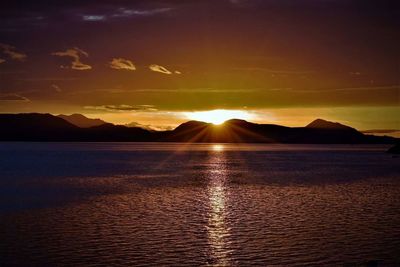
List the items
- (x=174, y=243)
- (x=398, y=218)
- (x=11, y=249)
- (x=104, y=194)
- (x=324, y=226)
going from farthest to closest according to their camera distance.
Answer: (x=104, y=194), (x=398, y=218), (x=324, y=226), (x=174, y=243), (x=11, y=249)

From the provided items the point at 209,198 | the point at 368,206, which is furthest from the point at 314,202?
the point at 209,198

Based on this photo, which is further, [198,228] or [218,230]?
[198,228]

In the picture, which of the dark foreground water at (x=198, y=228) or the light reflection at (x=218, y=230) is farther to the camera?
the light reflection at (x=218, y=230)

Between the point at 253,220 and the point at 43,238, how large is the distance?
17127mm

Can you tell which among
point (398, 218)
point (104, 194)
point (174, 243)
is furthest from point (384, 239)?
point (104, 194)

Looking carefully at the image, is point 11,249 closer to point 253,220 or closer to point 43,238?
point 43,238

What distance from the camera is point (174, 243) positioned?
31.7 m

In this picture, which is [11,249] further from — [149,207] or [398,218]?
[398,218]

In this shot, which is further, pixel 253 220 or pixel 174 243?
pixel 253 220

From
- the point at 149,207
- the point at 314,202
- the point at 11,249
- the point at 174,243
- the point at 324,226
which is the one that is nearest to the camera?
the point at 11,249

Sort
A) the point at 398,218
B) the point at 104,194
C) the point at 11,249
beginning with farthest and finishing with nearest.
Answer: the point at 104,194
the point at 398,218
the point at 11,249

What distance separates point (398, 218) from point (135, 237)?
2363 centimetres

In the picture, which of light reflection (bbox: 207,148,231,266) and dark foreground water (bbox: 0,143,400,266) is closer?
dark foreground water (bbox: 0,143,400,266)

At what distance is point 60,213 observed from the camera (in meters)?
44.4
